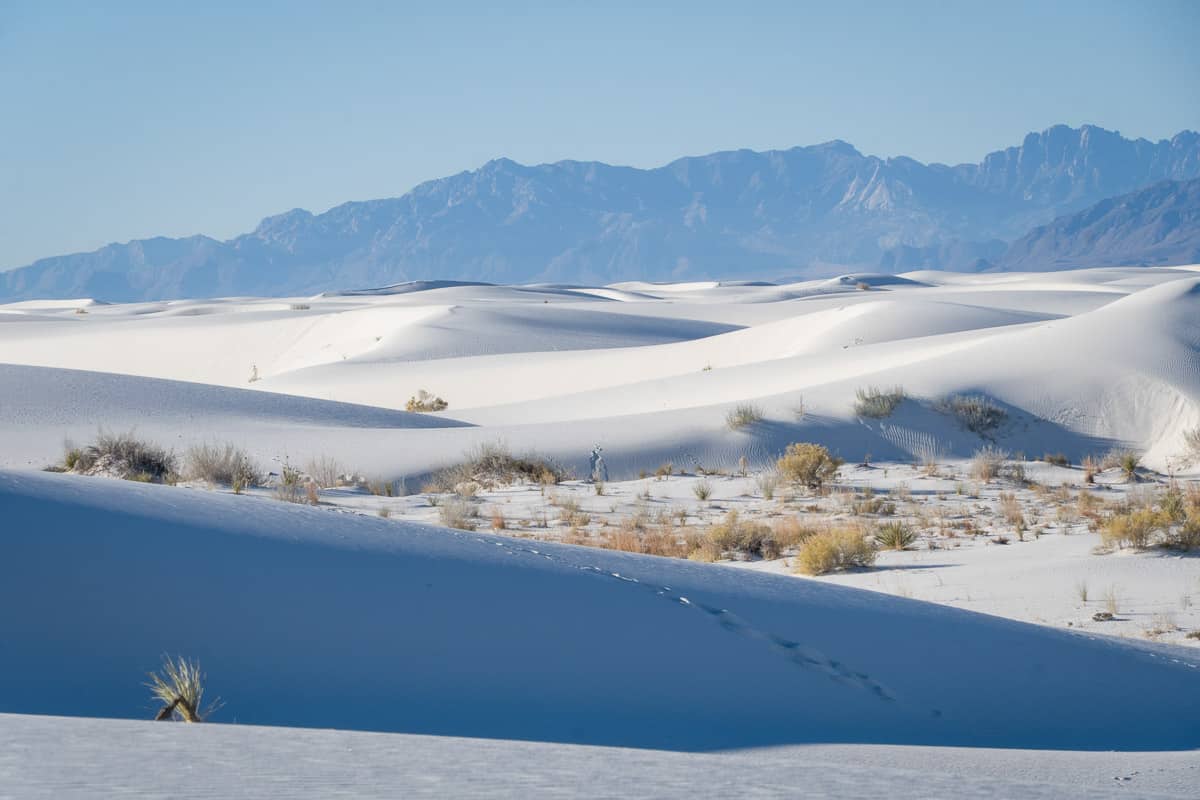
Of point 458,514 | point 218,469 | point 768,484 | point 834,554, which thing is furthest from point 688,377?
point 834,554

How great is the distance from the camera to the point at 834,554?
10.6 m

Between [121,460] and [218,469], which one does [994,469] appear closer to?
[218,469]

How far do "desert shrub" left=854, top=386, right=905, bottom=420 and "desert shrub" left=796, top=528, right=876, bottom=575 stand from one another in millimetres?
8292

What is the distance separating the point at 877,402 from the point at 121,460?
10607mm

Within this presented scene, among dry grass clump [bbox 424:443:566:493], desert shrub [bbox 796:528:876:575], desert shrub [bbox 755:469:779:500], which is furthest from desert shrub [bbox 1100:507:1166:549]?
dry grass clump [bbox 424:443:566:493]

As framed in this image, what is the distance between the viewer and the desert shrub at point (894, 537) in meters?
11.6

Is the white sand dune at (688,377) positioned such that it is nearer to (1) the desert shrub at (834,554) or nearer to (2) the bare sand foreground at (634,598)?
(2) the bare sand foreground at (634,598)

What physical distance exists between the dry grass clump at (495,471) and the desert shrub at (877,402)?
16.6ft

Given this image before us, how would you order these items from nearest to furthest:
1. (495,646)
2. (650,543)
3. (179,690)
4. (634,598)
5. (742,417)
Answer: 1. (179,690)
2. (495,646)
3. (634,598)
4. (650,543)
5. (742,417)

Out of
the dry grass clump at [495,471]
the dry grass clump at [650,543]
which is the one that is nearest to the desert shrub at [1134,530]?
the dry grass clump at [650,543]

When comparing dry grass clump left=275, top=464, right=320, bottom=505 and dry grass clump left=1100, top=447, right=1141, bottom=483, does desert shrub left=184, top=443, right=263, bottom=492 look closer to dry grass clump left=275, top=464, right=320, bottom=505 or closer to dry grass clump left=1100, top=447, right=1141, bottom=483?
dry grass clump left=275, top=464, right=320, bottom=505

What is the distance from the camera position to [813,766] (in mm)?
3582

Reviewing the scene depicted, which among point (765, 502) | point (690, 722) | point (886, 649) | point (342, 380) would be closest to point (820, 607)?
point (886, 649)

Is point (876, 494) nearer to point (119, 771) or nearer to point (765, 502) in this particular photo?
point (765, 502)
